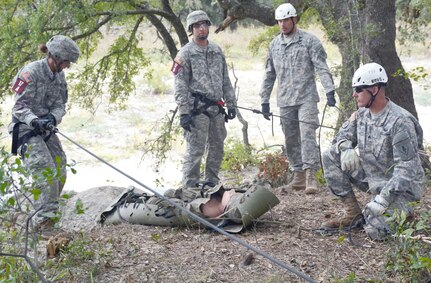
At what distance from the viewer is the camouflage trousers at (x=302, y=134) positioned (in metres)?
7.80

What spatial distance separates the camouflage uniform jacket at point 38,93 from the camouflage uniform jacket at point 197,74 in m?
1.26

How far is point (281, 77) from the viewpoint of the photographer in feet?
26.2

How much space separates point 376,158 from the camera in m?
5.89

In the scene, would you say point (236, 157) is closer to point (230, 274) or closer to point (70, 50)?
point (70, 50)

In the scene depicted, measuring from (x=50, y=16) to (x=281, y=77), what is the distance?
12.3 ft

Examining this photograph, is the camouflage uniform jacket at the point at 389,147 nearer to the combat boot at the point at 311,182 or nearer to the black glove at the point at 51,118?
the combat boot at the point at 311,182

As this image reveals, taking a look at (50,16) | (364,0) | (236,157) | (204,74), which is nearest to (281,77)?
(204,74)

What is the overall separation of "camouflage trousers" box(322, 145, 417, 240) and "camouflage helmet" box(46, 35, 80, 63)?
2.58m

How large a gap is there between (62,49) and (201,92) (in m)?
1.69

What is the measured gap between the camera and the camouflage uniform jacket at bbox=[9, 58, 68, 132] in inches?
268

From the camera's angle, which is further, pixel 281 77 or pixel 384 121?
pixel 281 77

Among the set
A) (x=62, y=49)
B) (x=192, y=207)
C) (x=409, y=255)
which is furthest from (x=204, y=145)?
(x=409, y=255)

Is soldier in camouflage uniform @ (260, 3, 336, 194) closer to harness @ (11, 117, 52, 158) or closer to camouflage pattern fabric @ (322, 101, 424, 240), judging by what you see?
camouflage pattern fabric @ (322, 101, 424, 240)

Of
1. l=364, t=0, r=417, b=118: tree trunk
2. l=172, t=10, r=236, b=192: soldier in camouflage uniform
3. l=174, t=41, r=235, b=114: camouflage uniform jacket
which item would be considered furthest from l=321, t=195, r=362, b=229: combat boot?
l=364, t=0, r=417, b=118: tree trunk
